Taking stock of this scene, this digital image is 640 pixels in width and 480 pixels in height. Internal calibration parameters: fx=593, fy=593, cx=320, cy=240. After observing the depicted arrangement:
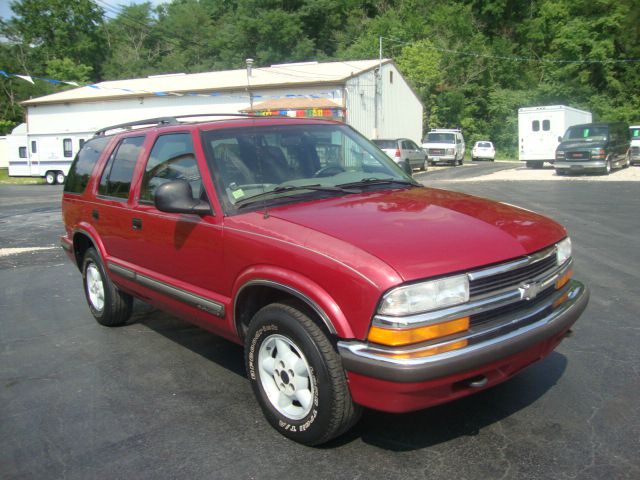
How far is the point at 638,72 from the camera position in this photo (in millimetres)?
48062

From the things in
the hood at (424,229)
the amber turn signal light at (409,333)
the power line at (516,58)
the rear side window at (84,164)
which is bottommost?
the amber turn signal light at (409,333)

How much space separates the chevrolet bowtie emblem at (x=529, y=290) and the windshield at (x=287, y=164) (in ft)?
4.37

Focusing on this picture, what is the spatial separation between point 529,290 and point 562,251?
1.99ft

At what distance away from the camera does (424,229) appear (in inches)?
125

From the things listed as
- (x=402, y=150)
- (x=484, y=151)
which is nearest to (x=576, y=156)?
(x=402, y=150)

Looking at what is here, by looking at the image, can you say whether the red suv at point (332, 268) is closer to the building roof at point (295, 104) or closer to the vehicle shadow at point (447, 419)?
the vehicle shadow at point (447, 419)

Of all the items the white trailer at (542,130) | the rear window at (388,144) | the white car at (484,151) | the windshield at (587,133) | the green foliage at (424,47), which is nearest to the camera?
the windshield at (587,133)

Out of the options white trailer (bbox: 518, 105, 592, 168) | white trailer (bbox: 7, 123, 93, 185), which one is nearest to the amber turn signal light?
white trailer (bbox: 518, 105, 592, 168)

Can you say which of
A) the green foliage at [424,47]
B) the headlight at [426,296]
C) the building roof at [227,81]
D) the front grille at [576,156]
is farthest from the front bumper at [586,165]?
the green foliage at [424,47]

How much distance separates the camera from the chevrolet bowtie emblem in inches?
124

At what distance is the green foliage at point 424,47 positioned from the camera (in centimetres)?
4875

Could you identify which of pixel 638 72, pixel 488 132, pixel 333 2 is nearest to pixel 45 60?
pixel 333 2

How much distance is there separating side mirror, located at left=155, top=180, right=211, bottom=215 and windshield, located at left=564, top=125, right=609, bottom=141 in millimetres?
23327

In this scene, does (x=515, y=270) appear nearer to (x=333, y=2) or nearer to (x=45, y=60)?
(x=333, y=2)
